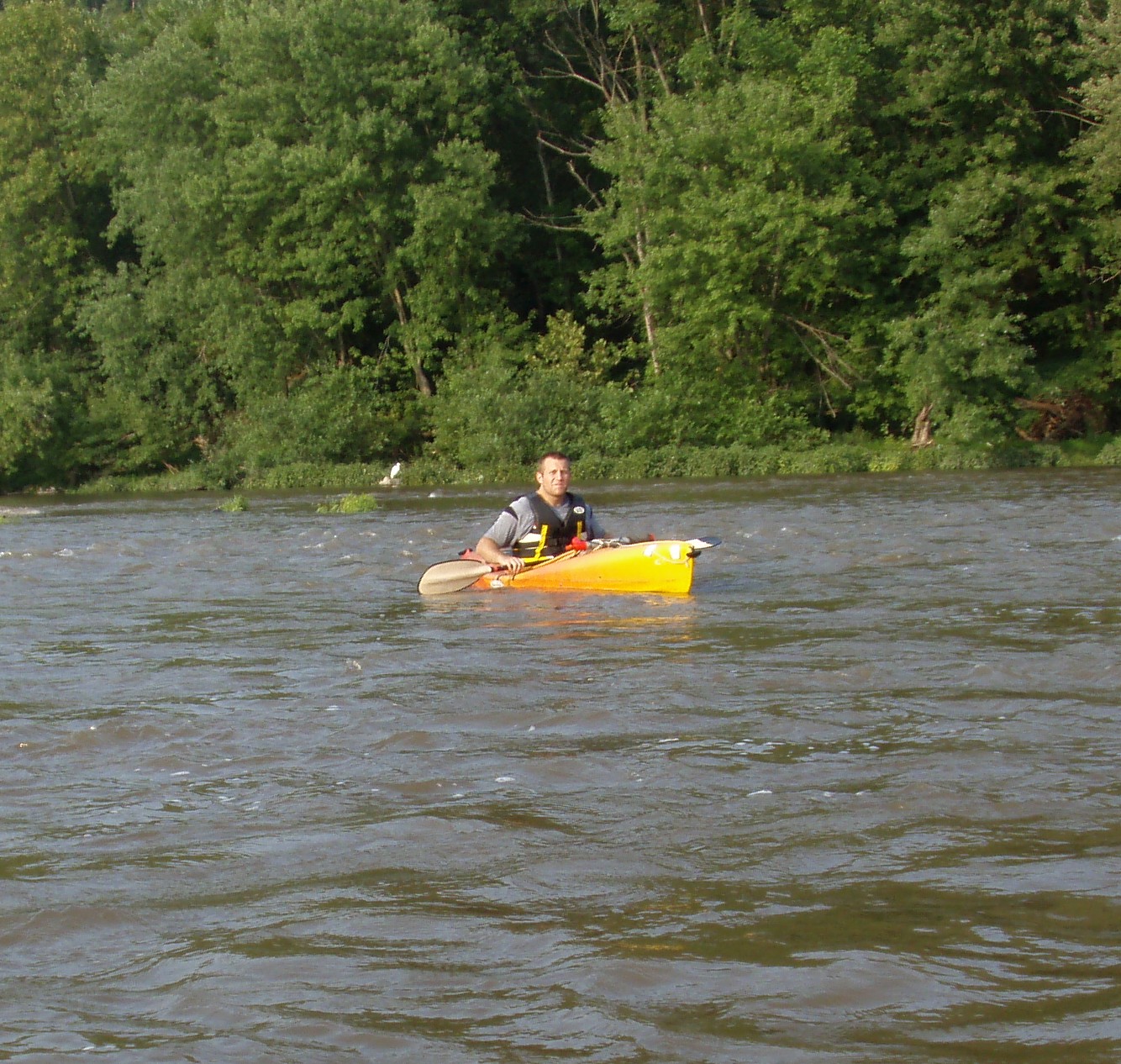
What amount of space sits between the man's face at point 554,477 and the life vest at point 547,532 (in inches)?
4.1

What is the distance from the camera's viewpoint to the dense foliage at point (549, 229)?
27.0m

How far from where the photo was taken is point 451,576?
10.9 m

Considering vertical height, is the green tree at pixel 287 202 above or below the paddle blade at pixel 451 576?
above

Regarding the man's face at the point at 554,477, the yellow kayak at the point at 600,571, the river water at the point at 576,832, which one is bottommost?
the river water at the point at 576,832

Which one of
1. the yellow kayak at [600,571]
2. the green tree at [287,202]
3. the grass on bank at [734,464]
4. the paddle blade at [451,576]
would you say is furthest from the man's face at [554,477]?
the green tree at [287,202]

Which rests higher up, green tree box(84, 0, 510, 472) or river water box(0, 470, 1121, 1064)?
green tree box(84, 0, 510, 472)

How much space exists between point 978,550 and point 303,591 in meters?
5.61

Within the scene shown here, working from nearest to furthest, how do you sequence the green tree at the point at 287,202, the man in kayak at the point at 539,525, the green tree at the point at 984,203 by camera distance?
the man in kayak at the point at 539,525 < the green tree at the point at 984,203 < the green tree at the point at 287,202

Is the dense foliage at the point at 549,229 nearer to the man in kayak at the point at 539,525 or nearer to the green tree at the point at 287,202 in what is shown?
the green tree at the point at 287,202

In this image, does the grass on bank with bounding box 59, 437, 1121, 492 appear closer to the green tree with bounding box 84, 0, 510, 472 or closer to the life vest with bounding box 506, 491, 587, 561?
the green tree with bounding box 84, 0, 510, 472

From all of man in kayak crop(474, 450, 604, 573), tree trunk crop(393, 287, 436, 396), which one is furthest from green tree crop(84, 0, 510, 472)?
man in kayak crop(474, 450, 604, 573)

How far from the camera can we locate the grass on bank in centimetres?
2519

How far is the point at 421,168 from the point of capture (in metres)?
31.2

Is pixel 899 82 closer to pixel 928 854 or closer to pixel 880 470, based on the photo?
pixel 880 470
